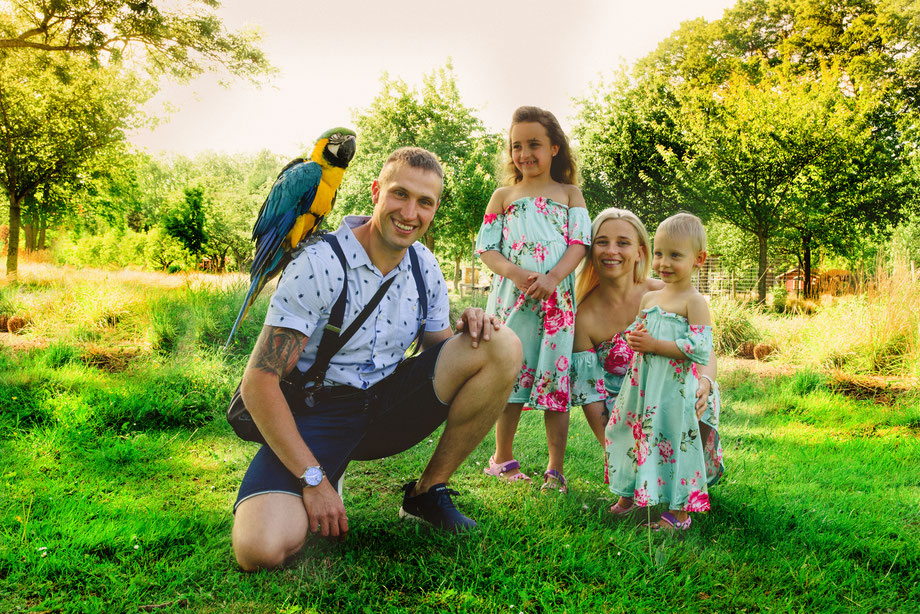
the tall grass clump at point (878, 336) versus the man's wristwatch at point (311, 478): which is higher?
the tall grass clump at point (878, 336)

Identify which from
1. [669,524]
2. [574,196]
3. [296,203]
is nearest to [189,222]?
[296,203]

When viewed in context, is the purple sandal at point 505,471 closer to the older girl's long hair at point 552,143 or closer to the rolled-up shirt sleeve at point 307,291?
the rolled-up shirt sleeve at point 307,291

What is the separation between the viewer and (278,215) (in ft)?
8.77

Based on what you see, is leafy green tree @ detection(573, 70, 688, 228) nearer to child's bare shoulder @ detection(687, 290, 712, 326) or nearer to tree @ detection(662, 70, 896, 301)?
tree @ detection(662, 70, 896, 301)

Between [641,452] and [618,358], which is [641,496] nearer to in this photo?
[641,452]

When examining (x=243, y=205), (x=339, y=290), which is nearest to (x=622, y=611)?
(x=339, y=290)

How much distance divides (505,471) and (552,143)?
6.06 ft

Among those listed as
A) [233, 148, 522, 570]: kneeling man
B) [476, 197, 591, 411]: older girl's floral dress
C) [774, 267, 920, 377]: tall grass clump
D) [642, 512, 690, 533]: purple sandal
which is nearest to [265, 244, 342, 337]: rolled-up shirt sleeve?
[233, 148, 522, 570]: kneeling man

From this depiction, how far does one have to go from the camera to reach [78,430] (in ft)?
11.7

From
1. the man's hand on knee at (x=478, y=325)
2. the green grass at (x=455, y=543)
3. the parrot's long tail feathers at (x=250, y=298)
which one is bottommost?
the green grass at (x=455, y=543)

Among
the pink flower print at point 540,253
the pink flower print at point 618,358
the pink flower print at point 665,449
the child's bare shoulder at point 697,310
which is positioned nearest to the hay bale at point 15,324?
the pink flower print at point 540,253

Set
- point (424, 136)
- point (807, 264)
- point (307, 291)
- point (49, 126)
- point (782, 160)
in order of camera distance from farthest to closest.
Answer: point (424, 136) < point (807, 264) < point (782, 160) < point (49, 126) < point (307, 291)

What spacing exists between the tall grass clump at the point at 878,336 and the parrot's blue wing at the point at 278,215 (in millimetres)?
5678

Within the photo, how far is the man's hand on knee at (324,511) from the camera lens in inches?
73.7
